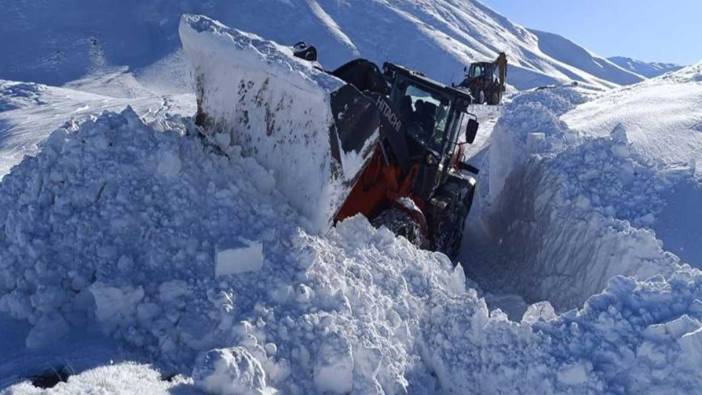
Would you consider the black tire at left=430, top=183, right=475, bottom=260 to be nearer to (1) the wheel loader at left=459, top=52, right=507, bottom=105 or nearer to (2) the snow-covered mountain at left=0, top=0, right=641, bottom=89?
(1) the wheel loader at left=459, top=52, right=507, bottom=105

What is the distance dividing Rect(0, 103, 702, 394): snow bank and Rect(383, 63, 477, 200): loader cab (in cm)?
216

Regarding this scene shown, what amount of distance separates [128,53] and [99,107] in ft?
47.8

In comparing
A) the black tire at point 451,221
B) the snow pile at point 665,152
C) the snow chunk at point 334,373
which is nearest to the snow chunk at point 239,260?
the snow chunk at point 334,373

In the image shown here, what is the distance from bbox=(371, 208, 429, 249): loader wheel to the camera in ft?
21.2

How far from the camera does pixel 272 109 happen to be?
5910 mm

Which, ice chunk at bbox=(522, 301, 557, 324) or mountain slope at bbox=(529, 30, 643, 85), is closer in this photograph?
ice chunk at bbox=(522, 301, 557, 324)

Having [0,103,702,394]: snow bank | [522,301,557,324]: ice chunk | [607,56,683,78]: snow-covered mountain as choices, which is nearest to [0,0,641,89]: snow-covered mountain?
[0,103,702,394]: snow bank

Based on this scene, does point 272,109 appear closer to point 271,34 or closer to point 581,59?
point 271,34

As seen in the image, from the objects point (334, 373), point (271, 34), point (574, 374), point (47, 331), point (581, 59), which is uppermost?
point (581, 59)

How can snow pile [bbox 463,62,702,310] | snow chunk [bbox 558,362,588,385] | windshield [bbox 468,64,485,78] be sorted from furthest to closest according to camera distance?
windshield [bbox 468,64,485,78] < snow pile [bbox 463,62,702,310] < snow chunk [bbox 558,362,588,385]

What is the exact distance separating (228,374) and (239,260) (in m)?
1.11

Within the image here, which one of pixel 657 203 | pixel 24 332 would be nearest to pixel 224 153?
pixel 24 332

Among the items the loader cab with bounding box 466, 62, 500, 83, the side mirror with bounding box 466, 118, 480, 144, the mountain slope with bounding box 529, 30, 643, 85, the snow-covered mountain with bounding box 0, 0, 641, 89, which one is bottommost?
the snow-covered mountain with bounding box 0, 0, 641, 89

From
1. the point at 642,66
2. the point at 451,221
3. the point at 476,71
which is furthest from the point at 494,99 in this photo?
the point at 642,66
